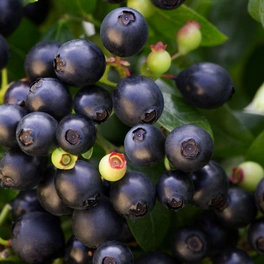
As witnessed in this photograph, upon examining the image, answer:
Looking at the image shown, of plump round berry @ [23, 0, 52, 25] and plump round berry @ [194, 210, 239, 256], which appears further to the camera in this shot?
plump round berry @ [23, 0, 52, 25]

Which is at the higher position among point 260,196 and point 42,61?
point 42,61

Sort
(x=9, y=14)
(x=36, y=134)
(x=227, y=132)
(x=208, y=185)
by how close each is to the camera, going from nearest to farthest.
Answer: (x=36, y=134) → (x=208, y=185) → (x=9, y=14) → (x=227, y=132)

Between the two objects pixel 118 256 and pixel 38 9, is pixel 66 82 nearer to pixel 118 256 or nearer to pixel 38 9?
pixel 118 256

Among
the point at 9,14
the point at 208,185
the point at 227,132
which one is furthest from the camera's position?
the point at 227,132

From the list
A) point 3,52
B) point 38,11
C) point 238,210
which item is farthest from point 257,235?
point 38,11

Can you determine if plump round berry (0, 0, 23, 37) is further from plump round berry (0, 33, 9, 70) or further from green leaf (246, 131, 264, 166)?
green leaf (246, 131, 264, 166)

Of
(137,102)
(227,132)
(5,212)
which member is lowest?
(5,212)

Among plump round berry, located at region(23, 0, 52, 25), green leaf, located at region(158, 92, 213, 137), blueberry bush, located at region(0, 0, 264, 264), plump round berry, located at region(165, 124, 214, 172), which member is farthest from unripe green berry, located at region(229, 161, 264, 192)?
plump round berry, located at region(23, 0, 52, 25)

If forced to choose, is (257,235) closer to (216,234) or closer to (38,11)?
(216,234)
